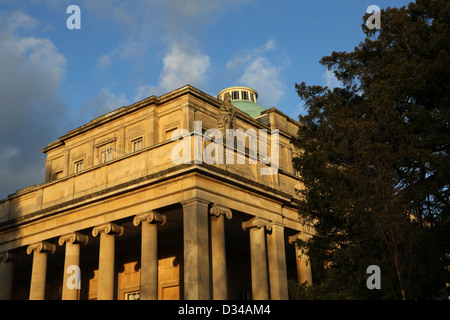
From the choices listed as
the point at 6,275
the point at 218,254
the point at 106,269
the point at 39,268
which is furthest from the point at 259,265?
the point at 6,275

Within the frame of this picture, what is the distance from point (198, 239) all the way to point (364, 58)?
11754 millimetres

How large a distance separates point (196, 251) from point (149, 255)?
2594 millimetres

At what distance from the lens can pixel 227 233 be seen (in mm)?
28344

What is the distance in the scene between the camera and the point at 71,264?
976 inches

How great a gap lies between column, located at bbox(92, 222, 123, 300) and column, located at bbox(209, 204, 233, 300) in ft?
15.2

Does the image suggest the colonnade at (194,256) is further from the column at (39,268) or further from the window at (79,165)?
the window at (79,165)

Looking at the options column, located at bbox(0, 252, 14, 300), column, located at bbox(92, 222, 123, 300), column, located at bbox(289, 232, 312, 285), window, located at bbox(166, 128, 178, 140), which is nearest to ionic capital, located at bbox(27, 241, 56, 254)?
column, located at bbox(0, 252, 14, 300)

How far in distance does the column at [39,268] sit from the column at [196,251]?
30.0ft

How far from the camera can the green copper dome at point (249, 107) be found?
40.9 meters

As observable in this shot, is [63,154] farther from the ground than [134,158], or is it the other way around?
[63,154]

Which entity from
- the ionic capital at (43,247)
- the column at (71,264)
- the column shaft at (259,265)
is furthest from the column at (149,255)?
the ionic capital at (43,247)

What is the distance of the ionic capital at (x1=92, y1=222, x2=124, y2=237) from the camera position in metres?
23.6
